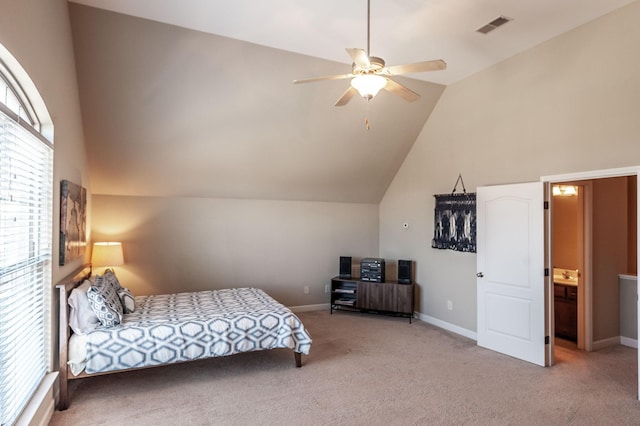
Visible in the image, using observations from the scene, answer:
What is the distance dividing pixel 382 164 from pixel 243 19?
3257 mm

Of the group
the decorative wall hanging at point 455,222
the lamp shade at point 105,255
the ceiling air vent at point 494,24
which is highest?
the ceiling air vent at point 494,24

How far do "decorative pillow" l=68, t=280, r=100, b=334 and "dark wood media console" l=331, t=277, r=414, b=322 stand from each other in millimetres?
3571

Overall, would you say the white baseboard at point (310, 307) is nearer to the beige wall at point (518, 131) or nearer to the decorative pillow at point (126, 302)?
the beige wall at point (518, 131)

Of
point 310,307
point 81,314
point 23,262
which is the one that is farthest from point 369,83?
point 310,307

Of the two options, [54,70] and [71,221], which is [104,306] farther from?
[54,70]

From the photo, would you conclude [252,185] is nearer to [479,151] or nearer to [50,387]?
[479,151]

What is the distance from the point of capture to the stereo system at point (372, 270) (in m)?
5.92

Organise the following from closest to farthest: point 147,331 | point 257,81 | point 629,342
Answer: point 147,331 → point 257,81 → point 629,342

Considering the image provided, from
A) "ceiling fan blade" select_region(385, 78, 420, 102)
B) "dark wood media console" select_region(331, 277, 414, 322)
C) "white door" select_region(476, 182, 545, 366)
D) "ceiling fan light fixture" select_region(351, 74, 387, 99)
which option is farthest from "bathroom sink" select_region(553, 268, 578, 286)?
"ceiling fan light fixture" select_region(351, 74, 387, 99)

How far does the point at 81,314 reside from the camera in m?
3.25

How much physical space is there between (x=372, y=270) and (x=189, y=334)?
3.19m

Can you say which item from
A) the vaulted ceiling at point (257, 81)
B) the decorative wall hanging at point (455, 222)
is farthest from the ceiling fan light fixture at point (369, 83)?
the decorative wall hanging at point (455, 222)

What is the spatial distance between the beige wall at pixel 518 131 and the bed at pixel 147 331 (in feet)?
8.26

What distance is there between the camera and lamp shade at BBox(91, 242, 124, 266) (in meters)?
4.62
